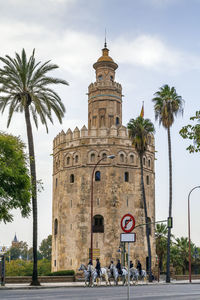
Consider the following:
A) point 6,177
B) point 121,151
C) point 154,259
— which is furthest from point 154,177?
point 6,177

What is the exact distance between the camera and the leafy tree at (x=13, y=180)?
94.7ft

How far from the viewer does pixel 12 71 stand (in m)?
34.4

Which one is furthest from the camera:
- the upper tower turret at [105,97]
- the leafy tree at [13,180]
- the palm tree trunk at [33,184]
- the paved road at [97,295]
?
the upper tower turret at [105,97]

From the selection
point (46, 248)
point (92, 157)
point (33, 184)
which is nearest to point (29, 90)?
point (33, 184)

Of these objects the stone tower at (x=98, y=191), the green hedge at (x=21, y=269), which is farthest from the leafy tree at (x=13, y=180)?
the green hedge at (x=21, y=269)

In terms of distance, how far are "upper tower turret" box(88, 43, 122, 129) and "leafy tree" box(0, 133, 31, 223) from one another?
27.3 meters

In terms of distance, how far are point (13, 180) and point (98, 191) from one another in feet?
80.8

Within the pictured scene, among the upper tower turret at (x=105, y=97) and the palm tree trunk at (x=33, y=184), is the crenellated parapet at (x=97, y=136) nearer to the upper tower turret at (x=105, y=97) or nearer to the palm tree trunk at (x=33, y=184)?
the upper tower turret at (x=105, y=97)

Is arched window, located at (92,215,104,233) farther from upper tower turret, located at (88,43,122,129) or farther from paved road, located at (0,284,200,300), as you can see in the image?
paved road, located at (0,284,200,300)

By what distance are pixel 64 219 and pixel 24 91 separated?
74.4 feet

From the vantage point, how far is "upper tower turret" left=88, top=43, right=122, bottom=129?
190ft

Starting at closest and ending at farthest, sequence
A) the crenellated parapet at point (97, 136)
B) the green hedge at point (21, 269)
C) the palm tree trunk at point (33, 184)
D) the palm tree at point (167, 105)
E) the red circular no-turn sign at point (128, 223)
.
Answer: the red circular no-turn sign at point (128, 223) < the palm tree trunk at point (33, 184) < the palm tree at point (167, 105) < the crenellated parapet at point (97, 136) < the green hedge at point (21, 269)

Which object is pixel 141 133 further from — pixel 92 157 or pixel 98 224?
pixel 98 224

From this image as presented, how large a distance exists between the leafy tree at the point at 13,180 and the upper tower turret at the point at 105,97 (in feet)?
89.4
